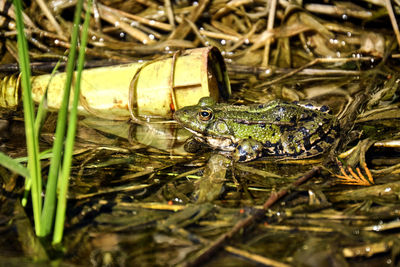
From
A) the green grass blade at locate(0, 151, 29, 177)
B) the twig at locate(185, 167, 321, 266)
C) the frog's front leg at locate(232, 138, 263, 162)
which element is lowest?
the frog's front leg at locate(232, 138, 263, 162)

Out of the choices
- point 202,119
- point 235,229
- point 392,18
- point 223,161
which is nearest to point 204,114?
point 202,119

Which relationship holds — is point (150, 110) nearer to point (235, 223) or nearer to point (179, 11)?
point (235, 223)

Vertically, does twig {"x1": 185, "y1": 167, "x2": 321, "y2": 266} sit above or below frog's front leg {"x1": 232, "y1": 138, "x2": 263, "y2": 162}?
above

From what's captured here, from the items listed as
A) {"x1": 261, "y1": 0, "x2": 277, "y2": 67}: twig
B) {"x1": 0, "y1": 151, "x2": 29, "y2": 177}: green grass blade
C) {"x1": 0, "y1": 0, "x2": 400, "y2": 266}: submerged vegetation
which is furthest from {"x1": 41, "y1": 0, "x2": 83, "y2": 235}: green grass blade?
{"x1": 261, "y1": 0, "x2": 277, "y2": 67}: twig

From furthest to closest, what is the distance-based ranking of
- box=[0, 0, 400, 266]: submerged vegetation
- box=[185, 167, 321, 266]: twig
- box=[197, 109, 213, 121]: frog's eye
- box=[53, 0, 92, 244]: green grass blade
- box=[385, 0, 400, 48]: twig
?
1. box=[385, 0, 400, 48]: twig
2. box=[197, 109, 213, 121]: frog's eye
3. box=[0, 0, 400, 266]: submerged vegetation
4. box=[185, 167, 321, 266]: twig
5. box=[53, 0, 92, 244]: green grass blade

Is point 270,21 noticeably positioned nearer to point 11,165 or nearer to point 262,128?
point 262,128

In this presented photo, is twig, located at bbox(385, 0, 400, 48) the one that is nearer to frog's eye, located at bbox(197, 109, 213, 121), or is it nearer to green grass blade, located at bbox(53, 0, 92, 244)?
frog's eye, located at bbox(197, 109, 213, 121)

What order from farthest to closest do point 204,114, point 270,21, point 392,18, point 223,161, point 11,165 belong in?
point 270,21, point 392,18, point 204,114, point 223,161, point 11,165
